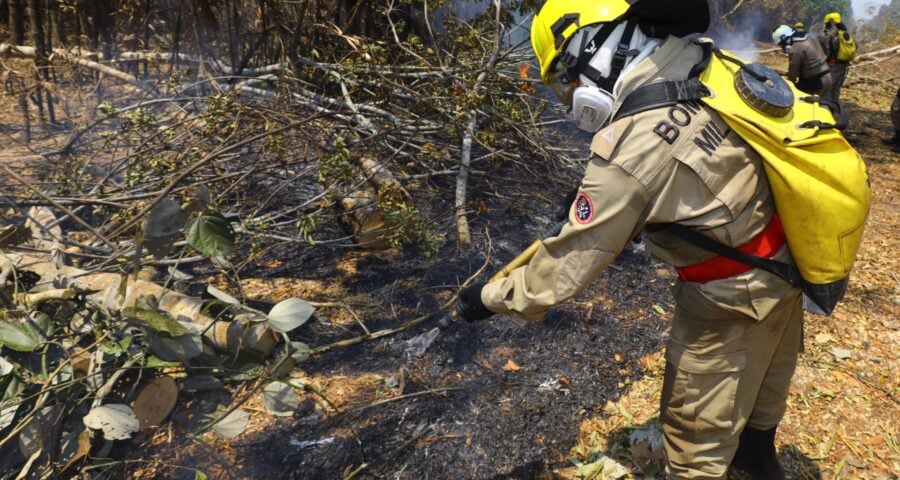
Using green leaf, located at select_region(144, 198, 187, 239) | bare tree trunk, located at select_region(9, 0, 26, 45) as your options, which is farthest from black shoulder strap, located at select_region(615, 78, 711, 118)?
bare tree trunk, located at select_region(9, 0, 26, 45)

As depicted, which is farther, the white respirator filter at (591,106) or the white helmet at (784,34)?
the white helmet at (784,34)

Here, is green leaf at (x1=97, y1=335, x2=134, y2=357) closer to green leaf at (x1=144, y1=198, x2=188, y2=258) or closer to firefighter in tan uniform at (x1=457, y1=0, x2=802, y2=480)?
green leaf at (x1=144, y1=198, x2=188, y2=258)

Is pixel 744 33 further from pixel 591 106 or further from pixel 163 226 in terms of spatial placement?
pixel 163 226

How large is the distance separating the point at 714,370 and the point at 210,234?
1.96 m

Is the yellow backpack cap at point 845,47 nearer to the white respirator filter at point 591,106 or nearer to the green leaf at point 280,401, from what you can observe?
the white respirator filter at point 591,106

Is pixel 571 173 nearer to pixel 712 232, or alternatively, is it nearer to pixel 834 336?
pixel 834 336

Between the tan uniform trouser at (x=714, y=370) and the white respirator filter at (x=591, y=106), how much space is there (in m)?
0.60

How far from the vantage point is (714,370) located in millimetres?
1698

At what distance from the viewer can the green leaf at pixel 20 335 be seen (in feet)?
6.42

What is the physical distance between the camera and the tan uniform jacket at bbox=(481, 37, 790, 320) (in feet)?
4.70

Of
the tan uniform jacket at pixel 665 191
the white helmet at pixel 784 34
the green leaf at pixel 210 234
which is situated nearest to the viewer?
the tan uniform jacket at pixel 665 191

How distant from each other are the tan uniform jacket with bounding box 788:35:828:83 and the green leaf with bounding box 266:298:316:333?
7.05 meters

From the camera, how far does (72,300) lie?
7.40 ft

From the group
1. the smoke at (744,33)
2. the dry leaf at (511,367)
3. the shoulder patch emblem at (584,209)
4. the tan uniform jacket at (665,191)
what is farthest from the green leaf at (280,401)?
the smoke at (744,33)
